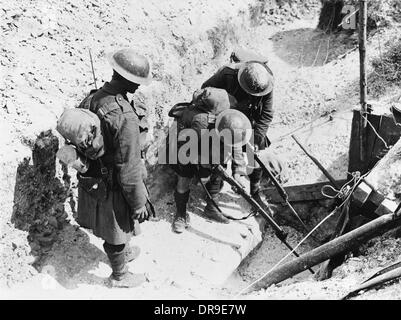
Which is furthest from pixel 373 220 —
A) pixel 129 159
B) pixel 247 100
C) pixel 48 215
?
pixel 48 215

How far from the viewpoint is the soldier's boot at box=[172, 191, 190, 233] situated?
5.82m

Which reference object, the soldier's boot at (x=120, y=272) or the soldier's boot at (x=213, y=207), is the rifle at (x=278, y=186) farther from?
the soldier's boot at (x=120, y=272)

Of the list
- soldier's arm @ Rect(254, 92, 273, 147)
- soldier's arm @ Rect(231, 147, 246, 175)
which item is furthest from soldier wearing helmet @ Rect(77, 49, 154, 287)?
soldier's arm @ Rect(254, 92, 273, 147)

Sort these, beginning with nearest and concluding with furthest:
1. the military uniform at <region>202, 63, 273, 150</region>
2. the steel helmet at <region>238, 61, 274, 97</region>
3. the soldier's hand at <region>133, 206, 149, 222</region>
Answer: the soldier's hand at <region>133, 206, 149, 222</region>
the steel helmet at <region>238, 61, 274, 97</region>
the military uniform at <region>202, 63, 273, 150</region>

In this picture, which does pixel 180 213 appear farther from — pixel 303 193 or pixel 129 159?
pixel 129 159

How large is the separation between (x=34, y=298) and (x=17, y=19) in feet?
10.3

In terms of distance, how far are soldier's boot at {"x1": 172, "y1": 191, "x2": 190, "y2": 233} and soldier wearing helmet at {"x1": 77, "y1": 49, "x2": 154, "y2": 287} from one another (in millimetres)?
1175

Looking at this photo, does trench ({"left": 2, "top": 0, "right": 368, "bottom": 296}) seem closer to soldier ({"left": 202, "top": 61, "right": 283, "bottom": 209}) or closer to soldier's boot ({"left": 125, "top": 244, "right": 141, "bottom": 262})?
soldier's boot ({"left": 125, "top": 244, "right": 141, "bottom": 262})

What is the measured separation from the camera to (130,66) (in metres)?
4.14

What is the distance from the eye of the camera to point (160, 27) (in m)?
6.92

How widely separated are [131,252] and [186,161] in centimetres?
113

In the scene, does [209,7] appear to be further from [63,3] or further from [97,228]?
[97,228]

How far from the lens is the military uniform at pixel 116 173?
406cm
